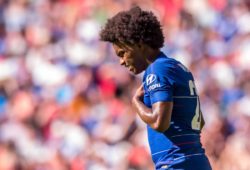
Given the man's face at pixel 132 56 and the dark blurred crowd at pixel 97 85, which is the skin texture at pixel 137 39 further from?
the dark blurred crowd at pixel 97 85

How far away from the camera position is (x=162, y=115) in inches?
171

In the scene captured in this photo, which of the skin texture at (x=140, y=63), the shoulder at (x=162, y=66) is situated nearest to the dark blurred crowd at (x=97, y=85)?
the skin texture at (x=140, y=63)

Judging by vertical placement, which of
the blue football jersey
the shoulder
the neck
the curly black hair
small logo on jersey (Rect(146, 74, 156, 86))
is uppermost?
the curly black hair

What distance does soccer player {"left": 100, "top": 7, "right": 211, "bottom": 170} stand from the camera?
173 inches

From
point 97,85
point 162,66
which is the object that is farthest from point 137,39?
point 97,85

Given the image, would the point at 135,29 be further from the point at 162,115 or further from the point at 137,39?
the point at 162,115

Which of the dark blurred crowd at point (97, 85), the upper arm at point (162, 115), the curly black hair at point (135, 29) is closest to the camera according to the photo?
the upper arm at point (162, 115)

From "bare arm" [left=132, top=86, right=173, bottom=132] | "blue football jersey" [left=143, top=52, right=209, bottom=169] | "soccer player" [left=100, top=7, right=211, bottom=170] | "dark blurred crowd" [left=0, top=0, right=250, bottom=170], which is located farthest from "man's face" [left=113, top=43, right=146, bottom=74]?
"dark blurred crowd" [left=0, top=0, right=250, bottom=170]

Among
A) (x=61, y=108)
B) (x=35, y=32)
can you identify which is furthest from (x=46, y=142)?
(x=35, y=32)

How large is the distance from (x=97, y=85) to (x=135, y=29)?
425cm

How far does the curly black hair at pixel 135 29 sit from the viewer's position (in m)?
4.60

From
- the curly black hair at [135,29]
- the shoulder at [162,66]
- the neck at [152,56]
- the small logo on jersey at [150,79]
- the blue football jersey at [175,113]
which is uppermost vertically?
the curly black hair at [135,29]

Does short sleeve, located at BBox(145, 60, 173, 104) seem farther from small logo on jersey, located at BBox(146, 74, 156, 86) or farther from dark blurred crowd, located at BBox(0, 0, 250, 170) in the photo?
dark blurred crowd, located at BBox(0, 0, 250, 170)

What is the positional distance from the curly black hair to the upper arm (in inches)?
16.8
